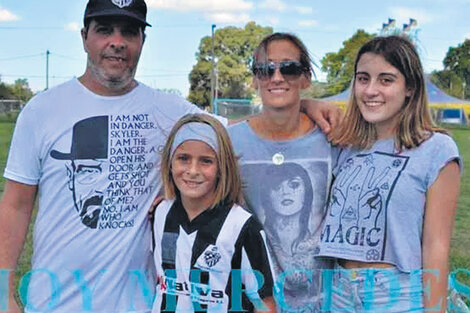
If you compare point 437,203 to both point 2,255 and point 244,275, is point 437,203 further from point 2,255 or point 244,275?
point 2,255

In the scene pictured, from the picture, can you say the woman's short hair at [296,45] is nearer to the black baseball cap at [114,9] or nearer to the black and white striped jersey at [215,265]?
the black baseball cap at [114,9]

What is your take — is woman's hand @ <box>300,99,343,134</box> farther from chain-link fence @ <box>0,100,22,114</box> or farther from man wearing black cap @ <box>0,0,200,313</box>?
chain-link fence @ <box>0,100,22,114</box>

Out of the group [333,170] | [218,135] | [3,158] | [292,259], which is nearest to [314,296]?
[292,259]

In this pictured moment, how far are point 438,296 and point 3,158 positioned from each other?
15.6 meters

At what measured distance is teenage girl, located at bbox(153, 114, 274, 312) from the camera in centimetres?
246

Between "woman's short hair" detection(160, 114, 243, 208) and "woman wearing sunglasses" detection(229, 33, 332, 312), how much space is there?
139 mm

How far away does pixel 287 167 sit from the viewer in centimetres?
269

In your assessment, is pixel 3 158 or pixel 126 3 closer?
pixel 126 3

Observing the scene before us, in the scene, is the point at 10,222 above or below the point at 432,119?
below

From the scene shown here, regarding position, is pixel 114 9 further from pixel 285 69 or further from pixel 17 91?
pixel 17 91

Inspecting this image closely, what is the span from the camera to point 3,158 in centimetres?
1620

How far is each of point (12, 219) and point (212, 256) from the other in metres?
0.87

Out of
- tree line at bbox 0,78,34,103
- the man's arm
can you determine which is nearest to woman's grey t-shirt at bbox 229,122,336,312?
the man's arm

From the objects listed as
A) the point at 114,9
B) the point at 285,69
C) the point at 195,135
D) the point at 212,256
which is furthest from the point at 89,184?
the point at 285,69
